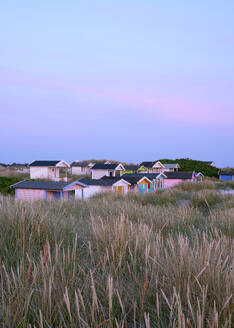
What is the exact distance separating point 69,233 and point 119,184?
90.8ft

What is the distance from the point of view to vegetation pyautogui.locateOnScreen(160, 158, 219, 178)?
61.4 m

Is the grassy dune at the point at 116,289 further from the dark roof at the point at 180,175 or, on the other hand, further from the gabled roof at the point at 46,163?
the gabled roof at the point at 46,163

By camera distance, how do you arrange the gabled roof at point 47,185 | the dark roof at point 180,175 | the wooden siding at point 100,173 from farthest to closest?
the wooden siding at point 100,173 < the dark roof at point 180,175 < the gabled roof at point 47,185

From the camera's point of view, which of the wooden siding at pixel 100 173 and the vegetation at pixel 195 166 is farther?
the vegetation at pixel 195 166

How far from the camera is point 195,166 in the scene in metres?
64.4

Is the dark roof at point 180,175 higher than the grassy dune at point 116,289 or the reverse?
the reverse

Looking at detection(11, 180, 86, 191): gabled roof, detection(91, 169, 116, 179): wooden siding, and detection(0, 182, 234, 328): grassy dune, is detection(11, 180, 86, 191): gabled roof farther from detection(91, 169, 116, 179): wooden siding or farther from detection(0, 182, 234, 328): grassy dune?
detection(91, 169, 116, 179): wooden siding

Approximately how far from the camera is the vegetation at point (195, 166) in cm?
6138

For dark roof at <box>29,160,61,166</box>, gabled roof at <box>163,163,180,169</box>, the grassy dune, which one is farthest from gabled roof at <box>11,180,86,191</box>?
gabled roof at <box>163,163,180,169</box>

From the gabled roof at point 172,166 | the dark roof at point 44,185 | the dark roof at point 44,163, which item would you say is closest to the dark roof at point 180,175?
the gabled roof at point 172,166

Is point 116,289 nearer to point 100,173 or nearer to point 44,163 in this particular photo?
point 44,163

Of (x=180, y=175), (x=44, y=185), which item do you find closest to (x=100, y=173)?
(x=180, y=175)

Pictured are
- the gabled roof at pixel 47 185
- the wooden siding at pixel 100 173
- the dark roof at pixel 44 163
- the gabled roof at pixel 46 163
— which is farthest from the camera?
the wooden siding at pixel 100 173

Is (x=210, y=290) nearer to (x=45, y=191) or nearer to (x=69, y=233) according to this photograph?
(x=69, y=233)
